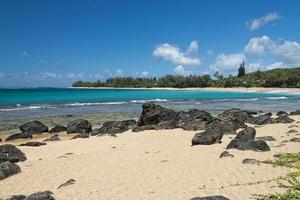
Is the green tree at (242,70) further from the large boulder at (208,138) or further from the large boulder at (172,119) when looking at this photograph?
the large boulder at (208,138)

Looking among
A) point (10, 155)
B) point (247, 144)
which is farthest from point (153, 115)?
point (10, 155)

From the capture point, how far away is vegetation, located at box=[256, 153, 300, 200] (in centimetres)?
956

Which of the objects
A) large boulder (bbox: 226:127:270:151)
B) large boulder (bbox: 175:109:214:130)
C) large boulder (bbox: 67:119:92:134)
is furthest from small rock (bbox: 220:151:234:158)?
large boulder (bbox: 67:119:92:134)

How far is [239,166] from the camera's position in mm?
13586

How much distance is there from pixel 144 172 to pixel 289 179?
15.1ft

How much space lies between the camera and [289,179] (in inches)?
453

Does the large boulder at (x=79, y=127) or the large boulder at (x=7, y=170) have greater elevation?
the large boulder at (x=7, y=170)

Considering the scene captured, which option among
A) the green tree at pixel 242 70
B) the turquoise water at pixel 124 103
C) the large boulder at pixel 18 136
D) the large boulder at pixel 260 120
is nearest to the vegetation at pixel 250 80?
the green tree at pixel 242 70

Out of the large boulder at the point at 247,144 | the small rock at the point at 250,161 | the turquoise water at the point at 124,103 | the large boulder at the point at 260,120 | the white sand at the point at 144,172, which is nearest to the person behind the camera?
the white sand at the point at 144,172

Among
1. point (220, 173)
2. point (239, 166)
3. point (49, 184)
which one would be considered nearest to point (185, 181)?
point (220, 173)

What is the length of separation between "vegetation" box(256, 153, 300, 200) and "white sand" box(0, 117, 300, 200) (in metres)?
0.36

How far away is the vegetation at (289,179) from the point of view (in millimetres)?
9562

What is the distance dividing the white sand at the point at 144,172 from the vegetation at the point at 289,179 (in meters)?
0.36

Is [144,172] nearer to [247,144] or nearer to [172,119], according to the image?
[247,144]
